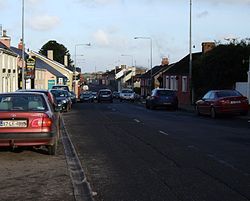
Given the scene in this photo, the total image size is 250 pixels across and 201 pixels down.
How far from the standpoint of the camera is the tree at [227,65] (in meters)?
34.8

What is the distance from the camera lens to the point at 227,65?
1375 inches

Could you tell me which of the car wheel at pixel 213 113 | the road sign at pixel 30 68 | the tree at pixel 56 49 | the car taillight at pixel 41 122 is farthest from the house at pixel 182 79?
the tree at pixel 56 49

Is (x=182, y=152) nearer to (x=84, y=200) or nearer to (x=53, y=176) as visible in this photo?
(x=53, y=176)

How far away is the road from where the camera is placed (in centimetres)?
786

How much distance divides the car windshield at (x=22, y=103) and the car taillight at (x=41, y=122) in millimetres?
448

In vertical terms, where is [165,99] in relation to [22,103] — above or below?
below

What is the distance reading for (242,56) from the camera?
3481 cm

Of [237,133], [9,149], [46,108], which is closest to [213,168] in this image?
[46,108]

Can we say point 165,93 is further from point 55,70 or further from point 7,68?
point 55,70

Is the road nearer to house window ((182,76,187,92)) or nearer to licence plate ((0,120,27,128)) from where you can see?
licence plate ((0,120,27,128))

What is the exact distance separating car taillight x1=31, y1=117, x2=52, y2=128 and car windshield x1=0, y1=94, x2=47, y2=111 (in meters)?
0.45

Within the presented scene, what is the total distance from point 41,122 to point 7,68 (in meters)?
39.3

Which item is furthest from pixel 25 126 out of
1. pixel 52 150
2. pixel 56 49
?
pixel 56 49

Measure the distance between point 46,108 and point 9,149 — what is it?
1.67 meters
